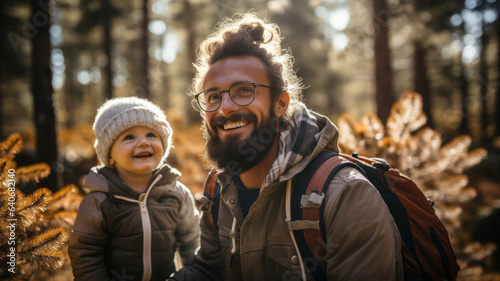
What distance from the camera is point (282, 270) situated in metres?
2.11

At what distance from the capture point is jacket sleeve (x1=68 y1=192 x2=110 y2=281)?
2291 mm

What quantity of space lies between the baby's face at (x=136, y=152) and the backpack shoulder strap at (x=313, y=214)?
1.27 metres

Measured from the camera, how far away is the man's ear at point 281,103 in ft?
8.63

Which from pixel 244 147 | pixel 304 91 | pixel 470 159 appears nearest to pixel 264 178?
pixel 244 147

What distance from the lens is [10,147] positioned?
8.33 feet

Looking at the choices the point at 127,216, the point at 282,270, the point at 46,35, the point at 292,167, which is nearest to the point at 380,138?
the point at 292,167

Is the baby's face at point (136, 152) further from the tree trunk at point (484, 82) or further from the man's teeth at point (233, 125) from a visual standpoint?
the tree trunk at point (484, 82)

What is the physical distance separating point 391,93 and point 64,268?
21.0 feet

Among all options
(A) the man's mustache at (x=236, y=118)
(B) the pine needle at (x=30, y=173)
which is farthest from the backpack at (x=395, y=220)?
(B) the pine needle at (x=30, y=173)

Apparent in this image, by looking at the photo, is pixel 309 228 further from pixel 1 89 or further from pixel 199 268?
pixel 1 89

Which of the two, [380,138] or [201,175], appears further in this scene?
[201,175]

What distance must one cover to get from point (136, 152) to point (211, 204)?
2.55ft

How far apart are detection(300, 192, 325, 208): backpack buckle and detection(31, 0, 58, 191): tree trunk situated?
4919 millimetres

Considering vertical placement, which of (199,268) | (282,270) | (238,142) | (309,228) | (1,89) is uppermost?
(1,89)
